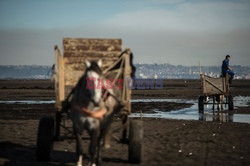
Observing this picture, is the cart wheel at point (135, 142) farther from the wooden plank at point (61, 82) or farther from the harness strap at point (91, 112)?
the wooden plank at point (61, 82)

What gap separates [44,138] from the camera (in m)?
9.52

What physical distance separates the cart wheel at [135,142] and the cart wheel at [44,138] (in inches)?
82.7

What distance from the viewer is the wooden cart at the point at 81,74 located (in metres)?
9.53

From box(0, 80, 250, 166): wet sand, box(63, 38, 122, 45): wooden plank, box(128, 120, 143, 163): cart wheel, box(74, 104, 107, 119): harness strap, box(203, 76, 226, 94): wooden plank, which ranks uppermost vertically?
box(63, 38, 122, 45): wooden plank

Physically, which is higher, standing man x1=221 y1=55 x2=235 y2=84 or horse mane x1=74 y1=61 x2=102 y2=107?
standing man x1=221 y1=55 x2=235 y2=84

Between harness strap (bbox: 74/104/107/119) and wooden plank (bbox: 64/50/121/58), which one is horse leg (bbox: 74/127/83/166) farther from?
wooden plank (bbox: 64/50/121/58)

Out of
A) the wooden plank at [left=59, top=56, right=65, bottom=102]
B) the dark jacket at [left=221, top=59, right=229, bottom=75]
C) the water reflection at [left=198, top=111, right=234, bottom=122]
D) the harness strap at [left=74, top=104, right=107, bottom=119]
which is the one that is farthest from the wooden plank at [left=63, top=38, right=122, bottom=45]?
the dark jacket at [left=221, top=59, right=229, bottom=75]

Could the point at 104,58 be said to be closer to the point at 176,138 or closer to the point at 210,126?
the point at 176,138

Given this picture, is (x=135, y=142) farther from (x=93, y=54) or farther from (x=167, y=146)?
(x=167, y=146)

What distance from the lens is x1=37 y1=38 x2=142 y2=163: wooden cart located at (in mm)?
9531

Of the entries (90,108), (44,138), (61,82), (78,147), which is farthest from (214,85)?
(90,108)

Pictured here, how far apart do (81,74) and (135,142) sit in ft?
7.82


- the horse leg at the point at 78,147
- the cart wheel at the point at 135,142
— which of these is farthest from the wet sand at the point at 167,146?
the horse leg at the point at 78,147

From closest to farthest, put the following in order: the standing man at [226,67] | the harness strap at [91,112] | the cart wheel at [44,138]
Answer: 1. the harness strap at [91,112]
2. the cart wheel at [44,138]
3. the standing man at [226,67]
